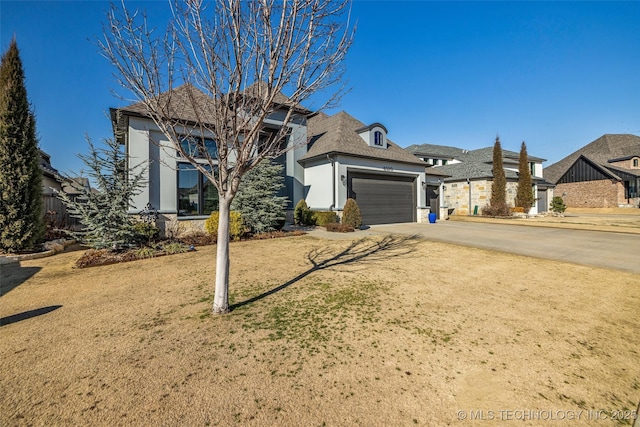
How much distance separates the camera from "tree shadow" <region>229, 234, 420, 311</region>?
5879mm

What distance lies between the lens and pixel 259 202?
451 inches

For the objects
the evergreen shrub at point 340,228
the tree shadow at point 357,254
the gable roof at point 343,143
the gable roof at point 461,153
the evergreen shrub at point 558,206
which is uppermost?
the gable roof at point 461,153

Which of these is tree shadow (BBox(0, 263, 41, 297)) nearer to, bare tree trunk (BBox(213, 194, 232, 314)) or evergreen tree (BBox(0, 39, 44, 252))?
evergreen tree (BBox(0, 39, 44, 252))

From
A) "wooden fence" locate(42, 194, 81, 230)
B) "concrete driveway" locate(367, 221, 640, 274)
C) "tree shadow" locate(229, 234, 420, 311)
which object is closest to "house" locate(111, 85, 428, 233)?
"wooden fence" locate(42, 194, 81, 230)

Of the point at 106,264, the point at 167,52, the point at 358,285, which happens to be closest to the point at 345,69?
the point at 167,52

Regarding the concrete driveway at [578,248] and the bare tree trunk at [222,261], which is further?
the concrete driveway at [578,248]

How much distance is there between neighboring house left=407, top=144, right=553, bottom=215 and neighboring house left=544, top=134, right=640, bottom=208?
27.0 ft

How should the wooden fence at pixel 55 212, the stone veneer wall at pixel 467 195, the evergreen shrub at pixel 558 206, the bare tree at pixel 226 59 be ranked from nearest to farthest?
the bare tree at pixel 226 59
the wooden fence at pixel 55 212
the stone veneer wall at pixel 467 195
the evergreen shrub at pixel 558 206

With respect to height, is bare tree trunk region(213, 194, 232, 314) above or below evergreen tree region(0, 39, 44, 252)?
below

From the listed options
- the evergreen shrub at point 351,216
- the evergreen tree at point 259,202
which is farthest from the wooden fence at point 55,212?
the evergreen shrub at point 351,216

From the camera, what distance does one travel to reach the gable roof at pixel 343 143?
15039 millimetres

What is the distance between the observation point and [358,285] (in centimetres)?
498

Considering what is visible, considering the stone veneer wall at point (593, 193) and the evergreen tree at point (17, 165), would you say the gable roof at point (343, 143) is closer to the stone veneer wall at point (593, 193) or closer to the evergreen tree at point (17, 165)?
the evergreen tree at point (17, 165)

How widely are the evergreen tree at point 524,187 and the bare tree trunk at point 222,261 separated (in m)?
28.5
